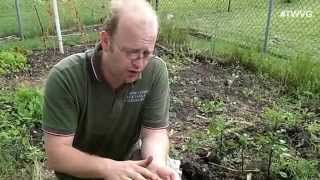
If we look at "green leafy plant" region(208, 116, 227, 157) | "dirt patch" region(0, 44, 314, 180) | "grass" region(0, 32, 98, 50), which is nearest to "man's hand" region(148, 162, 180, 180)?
"dirt patch" region(0, 44, 314, 180)

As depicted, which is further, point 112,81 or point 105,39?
point 112,81

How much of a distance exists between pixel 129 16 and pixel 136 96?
48cm

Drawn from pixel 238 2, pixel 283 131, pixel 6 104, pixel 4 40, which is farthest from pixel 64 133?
pixel 238 2

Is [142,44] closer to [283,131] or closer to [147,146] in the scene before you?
[147,146]

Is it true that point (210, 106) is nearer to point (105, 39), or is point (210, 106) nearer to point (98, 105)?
point (98, 105)

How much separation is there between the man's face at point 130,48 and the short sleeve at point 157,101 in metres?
0.26

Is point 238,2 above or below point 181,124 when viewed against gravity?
above

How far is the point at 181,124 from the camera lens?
451 centimetres

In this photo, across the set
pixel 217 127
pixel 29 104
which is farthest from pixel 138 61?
pixel 29 104

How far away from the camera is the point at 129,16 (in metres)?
2.00

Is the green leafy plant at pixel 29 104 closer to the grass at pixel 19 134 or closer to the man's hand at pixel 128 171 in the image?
the grass at pixel 19 134

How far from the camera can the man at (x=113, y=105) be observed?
6.67ft

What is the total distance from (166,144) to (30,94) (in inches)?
92.0

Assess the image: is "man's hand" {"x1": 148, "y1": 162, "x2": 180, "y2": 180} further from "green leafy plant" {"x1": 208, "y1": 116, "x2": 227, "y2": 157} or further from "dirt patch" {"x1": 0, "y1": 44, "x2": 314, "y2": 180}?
"green leafy plant" {"x1": 208, "y1": 116, "x2": 227, "y2": 157}
